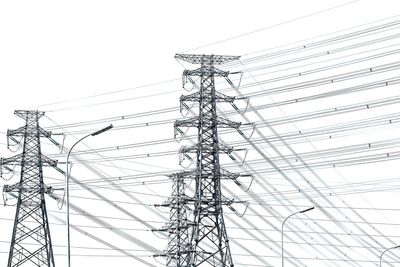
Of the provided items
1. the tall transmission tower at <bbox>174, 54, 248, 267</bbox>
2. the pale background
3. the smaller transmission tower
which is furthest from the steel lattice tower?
the pale background

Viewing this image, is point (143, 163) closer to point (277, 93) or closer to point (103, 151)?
point (103, 151)

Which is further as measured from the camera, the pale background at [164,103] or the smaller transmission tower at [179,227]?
the pale background at [164,103]

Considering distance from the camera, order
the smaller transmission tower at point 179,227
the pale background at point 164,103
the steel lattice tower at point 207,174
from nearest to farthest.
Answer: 1. the steel lattice tower at point 207,174
2. the smaller transmission tower at point 179,227
3. the pale background at point 164,103

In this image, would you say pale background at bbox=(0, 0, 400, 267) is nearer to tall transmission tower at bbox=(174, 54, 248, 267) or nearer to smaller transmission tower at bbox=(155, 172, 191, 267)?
smaller transmission tower at bbox=(155, 172, 191, 267)

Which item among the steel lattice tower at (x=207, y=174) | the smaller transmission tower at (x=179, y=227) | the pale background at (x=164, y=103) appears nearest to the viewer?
the steel lattice tower at (x=207, y=174)

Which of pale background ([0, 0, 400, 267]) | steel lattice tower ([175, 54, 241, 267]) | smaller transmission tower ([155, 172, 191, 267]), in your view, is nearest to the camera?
steel lattice tower ([175, 54, 241, 267])

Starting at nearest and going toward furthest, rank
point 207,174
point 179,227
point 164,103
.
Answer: point 207,174 < point 179,227 < point 164,103

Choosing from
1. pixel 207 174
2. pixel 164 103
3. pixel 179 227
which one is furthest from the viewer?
pixel 164 103

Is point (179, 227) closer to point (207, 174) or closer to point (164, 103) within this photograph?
point (207, 174)

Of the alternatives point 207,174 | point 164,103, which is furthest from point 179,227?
point 164,103

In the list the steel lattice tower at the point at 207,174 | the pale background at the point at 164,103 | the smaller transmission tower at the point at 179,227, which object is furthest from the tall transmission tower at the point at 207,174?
the pale background at the point at 164,103

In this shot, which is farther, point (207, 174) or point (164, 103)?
point (164, 103)

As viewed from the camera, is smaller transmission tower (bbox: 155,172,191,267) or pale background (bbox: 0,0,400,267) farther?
pale background (bbox: 0,0,400,267)

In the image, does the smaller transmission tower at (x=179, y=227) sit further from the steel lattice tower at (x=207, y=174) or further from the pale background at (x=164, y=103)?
the pale background at (x=164, y=103)
